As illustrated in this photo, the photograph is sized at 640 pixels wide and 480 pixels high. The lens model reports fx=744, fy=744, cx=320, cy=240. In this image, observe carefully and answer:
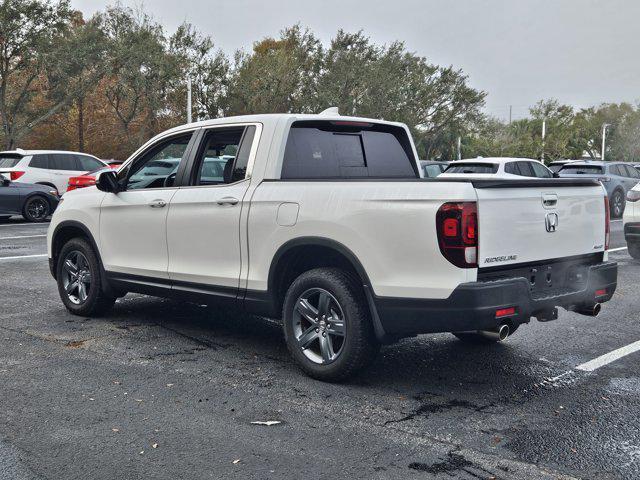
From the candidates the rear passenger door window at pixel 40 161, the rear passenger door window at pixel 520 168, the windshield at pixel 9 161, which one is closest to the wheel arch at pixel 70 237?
the rear passenger door window at pixel 520 168

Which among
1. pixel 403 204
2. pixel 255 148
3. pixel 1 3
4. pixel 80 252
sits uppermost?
pixel 1 3

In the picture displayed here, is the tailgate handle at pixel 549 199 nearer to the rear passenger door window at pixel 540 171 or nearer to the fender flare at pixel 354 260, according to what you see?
the fender flare at pixel 354 260

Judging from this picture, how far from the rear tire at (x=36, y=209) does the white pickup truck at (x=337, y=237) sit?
12.5 meters

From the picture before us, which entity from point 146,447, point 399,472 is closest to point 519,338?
point 399,472

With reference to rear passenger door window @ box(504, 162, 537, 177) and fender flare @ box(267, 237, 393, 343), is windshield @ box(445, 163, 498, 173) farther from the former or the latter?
fender flare @ box(267, 237, 393, 343)

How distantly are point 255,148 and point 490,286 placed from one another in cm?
218

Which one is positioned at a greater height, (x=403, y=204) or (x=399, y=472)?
(x=403, y=204)

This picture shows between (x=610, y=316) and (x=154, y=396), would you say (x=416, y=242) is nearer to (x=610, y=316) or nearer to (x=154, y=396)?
(x=154, y=396)

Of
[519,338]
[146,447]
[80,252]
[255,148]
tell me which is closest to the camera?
[146,447]

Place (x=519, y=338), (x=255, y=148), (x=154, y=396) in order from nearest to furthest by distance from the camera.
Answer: (x=154, y=396) → (x=255, y=148) → (x=519, y=338)

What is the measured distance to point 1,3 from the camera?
30406 millimetres

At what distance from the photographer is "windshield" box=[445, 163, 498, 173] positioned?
55.1 ft

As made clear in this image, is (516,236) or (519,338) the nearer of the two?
(516,236)

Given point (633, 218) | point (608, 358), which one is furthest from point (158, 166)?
point (633, 218)
